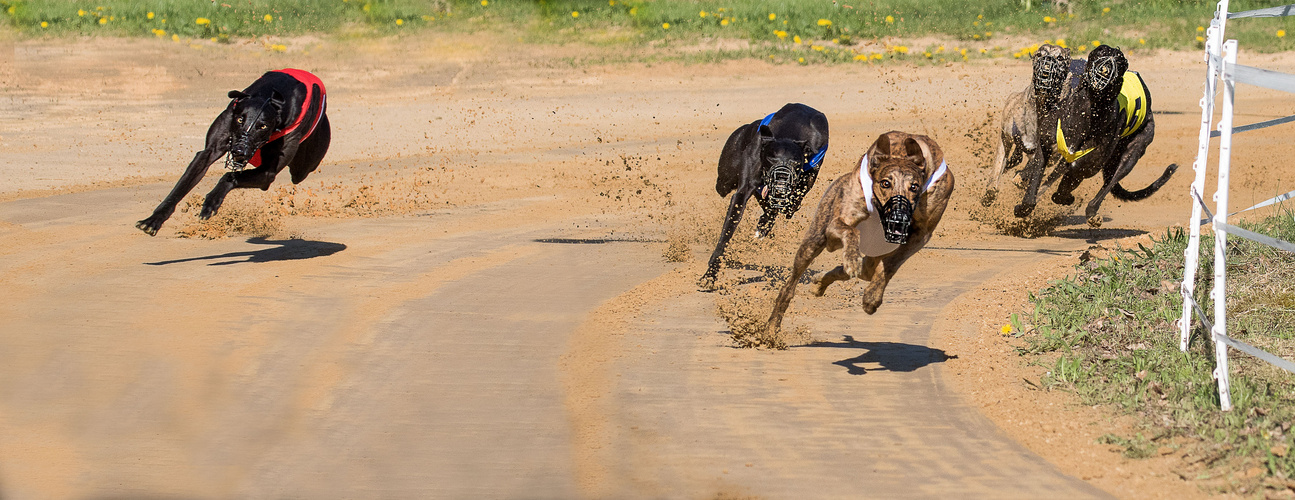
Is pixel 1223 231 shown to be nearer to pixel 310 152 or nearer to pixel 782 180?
pixel 782 180

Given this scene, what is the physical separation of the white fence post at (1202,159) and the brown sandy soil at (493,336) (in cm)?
68

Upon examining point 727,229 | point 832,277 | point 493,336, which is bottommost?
point 493,336

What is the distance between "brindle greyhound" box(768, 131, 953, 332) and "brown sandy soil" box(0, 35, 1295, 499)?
555mm

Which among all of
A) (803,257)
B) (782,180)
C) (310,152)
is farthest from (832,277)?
(310,152)

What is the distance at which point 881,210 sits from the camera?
19.9 feet

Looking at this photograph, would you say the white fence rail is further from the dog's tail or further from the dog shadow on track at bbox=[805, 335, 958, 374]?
the dog's tail

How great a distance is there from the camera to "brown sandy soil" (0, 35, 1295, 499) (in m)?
4.93

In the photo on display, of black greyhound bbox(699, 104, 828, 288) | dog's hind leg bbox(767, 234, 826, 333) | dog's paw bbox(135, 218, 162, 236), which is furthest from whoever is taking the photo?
dog's paw bbox(135, 218, 162, 236)

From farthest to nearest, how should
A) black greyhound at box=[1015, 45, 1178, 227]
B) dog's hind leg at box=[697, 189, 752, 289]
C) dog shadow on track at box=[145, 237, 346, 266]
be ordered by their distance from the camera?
black greyhound at box=[1015, 45, 1178, 227] < dog shadow on track at box=[145, 237, 346, 266] < dog's hind leg at box=[697, 189, 752, 289]

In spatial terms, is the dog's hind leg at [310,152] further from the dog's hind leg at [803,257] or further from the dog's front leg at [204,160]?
the dog's hind leg at [803,257]

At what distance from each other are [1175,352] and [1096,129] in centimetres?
455

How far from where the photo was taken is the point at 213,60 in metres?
19.2

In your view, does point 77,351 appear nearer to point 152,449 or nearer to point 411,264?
point 152,449

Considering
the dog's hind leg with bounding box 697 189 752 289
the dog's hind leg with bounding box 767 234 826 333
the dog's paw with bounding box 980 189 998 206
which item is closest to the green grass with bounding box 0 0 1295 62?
the dog's paw with bounding box 980 189 998 206
